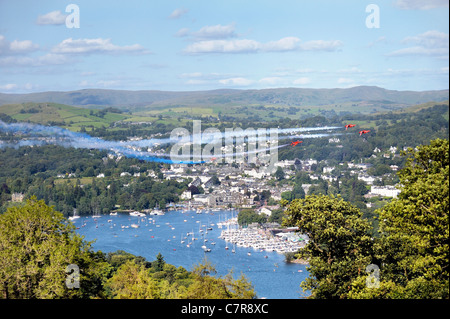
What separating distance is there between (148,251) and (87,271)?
15.8 m

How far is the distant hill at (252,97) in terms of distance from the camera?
10506 centimetres

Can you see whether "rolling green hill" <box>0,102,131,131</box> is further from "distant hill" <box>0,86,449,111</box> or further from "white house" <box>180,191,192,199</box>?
"distant hill" <box>0,86,449,111</box>

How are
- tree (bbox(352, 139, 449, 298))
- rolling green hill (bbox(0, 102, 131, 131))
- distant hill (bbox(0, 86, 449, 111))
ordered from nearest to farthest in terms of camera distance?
tree (bbox(352, 139, 449, 298)) < rolling green hill (bbox(0, 102, 131, 131)) < distant hill (bbox(0, 86, 449, 111))

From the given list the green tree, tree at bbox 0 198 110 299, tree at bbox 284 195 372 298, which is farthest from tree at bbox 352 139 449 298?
tree at bbox 0 198 110 299

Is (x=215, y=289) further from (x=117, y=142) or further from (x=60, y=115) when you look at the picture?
(x=60, y=115)

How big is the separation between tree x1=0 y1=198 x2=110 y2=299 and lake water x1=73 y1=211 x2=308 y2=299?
7926 millimetres

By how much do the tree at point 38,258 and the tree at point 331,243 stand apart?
2671mm

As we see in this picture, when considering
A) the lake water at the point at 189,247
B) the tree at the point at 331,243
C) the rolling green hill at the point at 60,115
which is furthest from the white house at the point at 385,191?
the rolling green hill at the point at 60,115

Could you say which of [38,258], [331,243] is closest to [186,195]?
[331,243]

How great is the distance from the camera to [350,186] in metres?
37.5

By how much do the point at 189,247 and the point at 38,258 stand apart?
55.3 feet

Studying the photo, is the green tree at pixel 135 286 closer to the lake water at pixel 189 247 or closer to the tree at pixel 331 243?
the tree at pixel 331 243

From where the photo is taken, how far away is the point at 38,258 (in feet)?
22.8

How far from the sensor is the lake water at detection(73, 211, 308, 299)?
18.2 metres
